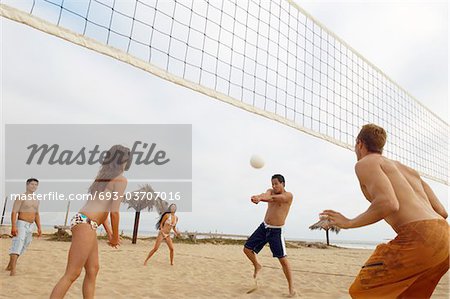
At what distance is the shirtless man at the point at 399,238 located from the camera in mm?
1828

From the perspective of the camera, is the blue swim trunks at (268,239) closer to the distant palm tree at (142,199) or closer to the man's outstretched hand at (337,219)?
the man's outstretched hand at (337,219)

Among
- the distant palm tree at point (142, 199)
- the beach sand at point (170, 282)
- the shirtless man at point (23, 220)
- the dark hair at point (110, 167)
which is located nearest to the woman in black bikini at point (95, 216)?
the dark hair at point (110, 167)

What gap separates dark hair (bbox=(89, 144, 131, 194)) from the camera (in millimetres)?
2767

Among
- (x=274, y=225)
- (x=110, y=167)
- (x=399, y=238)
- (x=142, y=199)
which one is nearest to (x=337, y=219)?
(x=399, y=238)

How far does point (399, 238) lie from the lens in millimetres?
1892

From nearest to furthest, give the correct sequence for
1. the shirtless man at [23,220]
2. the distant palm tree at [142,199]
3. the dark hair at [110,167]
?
the dark hair at [110,167], the shirtless man at [23,220], the distant palm tree at [142,199]

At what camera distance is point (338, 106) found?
312 inches

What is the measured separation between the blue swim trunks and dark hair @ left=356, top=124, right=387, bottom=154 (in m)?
2.72

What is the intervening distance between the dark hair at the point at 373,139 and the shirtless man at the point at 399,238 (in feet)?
0.31

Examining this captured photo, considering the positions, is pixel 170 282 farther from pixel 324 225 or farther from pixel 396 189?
pixel 396 189

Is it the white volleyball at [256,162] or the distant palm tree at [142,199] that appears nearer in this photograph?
the white volleyball at [256,162]

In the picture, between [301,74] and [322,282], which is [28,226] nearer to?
[322,282]

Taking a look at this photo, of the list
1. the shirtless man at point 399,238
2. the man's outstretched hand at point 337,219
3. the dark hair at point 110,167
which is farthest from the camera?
the dark hair at point 110,167

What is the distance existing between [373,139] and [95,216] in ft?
6.88
